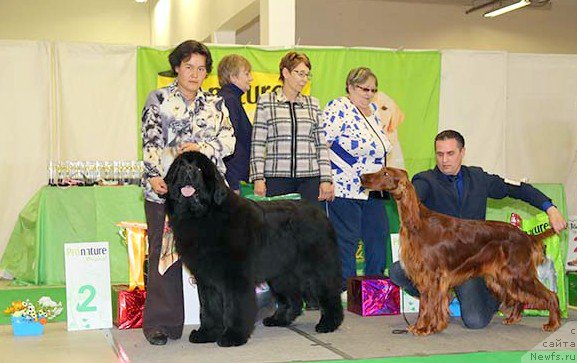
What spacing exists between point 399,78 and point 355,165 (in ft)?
5.95

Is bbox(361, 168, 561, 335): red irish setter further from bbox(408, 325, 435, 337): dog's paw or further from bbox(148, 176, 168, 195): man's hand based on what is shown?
bbox(148, 176, 168, 195): man's hand

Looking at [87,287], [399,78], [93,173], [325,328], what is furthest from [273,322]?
[399,78]

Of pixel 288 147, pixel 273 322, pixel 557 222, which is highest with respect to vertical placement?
pixel 288 147

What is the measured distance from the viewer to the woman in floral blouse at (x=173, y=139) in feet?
12.3

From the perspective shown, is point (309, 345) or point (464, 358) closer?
point (464, 358)

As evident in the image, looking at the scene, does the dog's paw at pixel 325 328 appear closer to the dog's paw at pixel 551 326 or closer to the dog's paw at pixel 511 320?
the dog's paw at pixel 511 320

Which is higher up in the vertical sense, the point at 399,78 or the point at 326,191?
the point at 399,78

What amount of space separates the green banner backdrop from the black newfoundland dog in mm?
2522

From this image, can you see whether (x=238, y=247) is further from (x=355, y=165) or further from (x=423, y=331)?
(x=355, y=165)

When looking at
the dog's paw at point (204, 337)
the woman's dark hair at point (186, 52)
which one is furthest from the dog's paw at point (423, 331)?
the woman's dark hair at point (186, 52)

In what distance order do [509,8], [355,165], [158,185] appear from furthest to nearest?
1. [509,8]
2. [355,165]
3. [158,185]

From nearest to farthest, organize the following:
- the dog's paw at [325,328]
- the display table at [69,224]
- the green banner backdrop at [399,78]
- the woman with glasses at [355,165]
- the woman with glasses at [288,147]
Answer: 1. the dog's paw at [325,328]
2. the woman with glasses at [288,147]
3. the woman with glasses at [355,165]
4. the display table at [69,224]
5. the green banner backdrop at [399,78]

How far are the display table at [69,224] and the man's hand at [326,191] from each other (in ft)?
4.07

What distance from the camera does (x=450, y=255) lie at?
399cm
